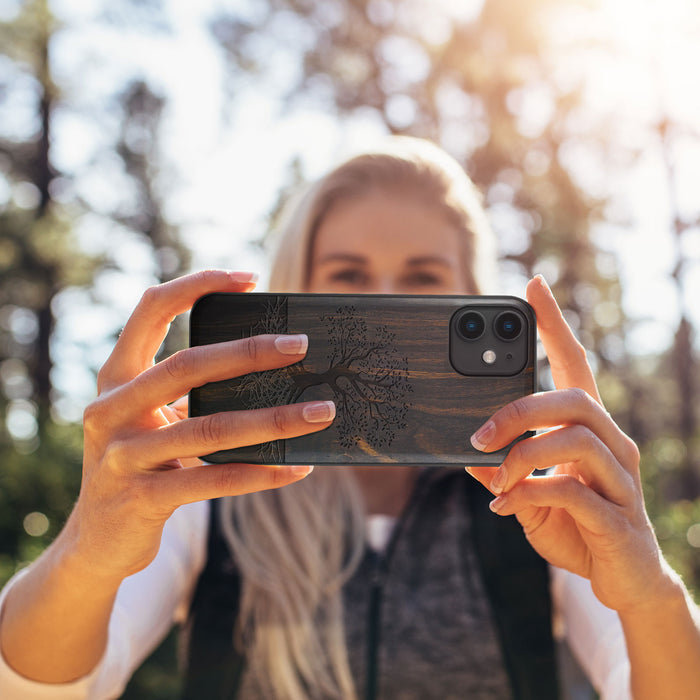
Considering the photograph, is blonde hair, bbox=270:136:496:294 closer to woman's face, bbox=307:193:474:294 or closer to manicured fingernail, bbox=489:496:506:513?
woman's face, bbox=307:193:474:294

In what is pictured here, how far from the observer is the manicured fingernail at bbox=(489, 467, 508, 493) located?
1.14m

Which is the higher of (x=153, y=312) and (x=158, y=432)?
(x=153, y=312)

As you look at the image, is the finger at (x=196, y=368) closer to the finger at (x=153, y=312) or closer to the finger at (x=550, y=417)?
the finger at (x=153, y=312)

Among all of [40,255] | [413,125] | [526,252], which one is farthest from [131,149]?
[526,252]

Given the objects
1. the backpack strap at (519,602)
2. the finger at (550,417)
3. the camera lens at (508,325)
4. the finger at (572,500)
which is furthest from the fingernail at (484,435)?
the backpack strap at (519,602)

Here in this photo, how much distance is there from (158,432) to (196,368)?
141mm

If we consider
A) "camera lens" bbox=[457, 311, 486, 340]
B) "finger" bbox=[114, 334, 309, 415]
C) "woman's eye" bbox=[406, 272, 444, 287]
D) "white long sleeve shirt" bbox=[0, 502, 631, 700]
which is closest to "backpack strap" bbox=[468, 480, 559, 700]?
"white long sleeve shirt" bbox=[0, 502, 631, 700]

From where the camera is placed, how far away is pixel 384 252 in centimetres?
213

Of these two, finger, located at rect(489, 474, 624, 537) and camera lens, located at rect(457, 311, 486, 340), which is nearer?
finger, located at rect(489, 474, 624, 537)

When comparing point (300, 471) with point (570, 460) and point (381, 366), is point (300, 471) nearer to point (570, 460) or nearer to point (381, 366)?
point (381, 366)

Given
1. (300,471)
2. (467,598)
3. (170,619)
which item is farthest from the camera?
(467,598)

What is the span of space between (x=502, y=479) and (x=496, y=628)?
110cm

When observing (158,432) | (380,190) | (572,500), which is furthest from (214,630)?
(380,190)

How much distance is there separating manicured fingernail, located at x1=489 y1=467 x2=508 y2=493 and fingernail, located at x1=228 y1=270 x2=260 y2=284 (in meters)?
0.63
